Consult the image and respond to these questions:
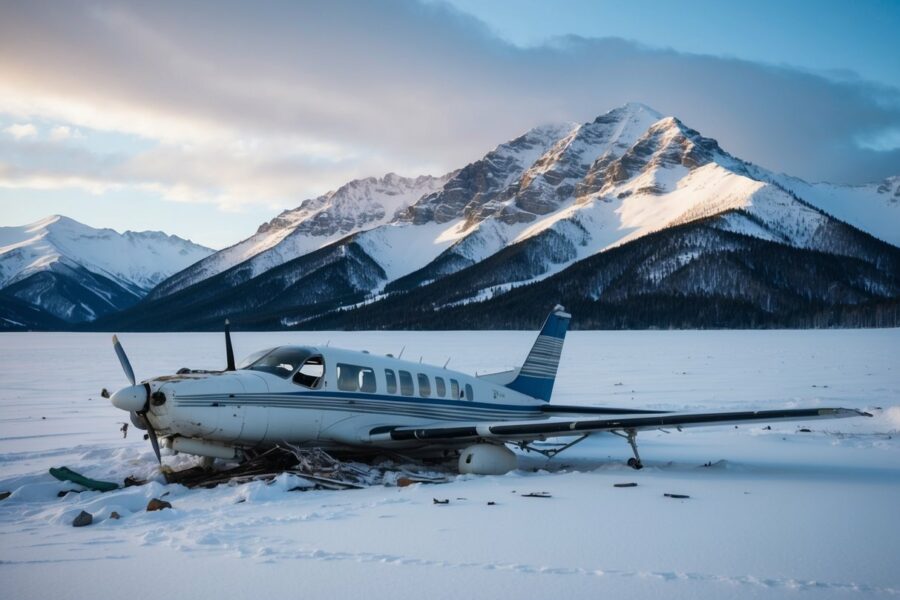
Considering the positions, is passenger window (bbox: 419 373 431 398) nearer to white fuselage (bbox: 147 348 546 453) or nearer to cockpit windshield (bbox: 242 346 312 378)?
white fuselage (bbox: 147 348 546 453)

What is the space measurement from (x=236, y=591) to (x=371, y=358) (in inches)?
304

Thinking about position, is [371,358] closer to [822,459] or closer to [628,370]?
[822,459]

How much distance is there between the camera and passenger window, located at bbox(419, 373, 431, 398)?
13406 mm

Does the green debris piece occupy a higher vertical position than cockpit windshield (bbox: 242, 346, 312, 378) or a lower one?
lower

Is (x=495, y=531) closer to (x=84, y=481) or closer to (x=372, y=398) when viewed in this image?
(x=372, y=398)

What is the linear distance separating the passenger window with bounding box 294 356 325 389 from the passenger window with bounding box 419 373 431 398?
2.28 m

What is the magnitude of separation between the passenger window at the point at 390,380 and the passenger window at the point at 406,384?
0.17 m

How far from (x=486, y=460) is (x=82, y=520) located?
6.24 m

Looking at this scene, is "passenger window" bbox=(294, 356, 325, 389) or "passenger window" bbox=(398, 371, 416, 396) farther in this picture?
"passenger window" bbox=(398, 371, 416, 396)

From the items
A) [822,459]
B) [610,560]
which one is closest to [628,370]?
[822,459]

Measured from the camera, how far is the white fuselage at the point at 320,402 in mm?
10133

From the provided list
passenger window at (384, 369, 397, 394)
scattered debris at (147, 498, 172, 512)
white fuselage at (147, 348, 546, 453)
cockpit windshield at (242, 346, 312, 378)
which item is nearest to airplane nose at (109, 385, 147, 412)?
white fuselage at (147, 348, 546, 453)

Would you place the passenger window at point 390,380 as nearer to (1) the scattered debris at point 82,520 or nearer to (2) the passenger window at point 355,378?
(2) the passenger window at point 355,378

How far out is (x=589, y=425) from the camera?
1114 cm
